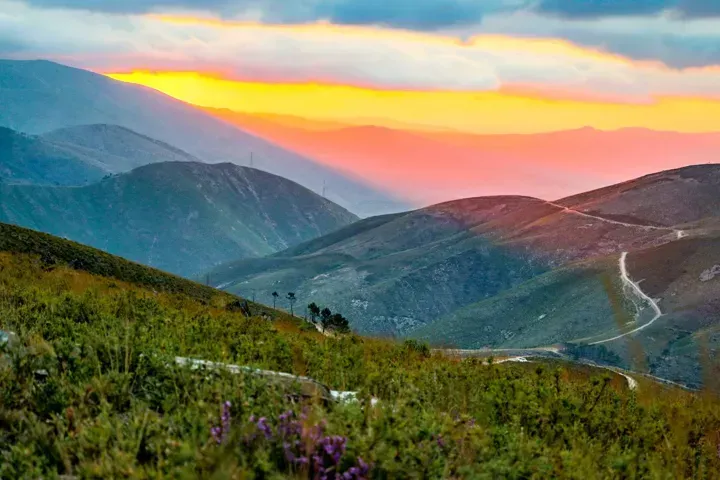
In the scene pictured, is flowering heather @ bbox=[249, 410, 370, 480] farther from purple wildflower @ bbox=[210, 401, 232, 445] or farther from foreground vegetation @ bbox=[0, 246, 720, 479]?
purple wildflower @ bbox=[210, 401, 232, 445]

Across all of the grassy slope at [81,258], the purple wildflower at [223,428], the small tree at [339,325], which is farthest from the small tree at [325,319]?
the purple wildflower at [223,428]

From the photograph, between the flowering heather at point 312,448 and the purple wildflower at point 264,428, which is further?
the purple wildflower at point 264,428

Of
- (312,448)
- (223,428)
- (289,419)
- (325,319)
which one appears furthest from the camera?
(325,319)

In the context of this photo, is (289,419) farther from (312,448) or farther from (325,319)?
(325,319)

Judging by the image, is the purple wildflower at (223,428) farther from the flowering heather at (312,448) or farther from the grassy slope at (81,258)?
the grassy slope at (81,258)

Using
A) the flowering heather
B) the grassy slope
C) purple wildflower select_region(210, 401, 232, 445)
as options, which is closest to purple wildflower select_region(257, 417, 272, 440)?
the flowering heather

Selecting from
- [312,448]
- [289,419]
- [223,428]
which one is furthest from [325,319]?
[312,448]

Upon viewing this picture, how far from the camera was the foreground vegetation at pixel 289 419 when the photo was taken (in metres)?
5.97

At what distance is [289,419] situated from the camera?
654 centimetres

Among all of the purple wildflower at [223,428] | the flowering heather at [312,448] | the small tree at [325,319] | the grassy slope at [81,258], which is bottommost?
the small tree at [325,319]

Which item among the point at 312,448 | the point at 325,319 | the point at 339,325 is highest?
the point at 312,448

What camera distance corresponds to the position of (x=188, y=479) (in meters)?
5.19

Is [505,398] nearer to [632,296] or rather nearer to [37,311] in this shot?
[37,311]

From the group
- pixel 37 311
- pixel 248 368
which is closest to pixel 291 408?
pixel 248 368
